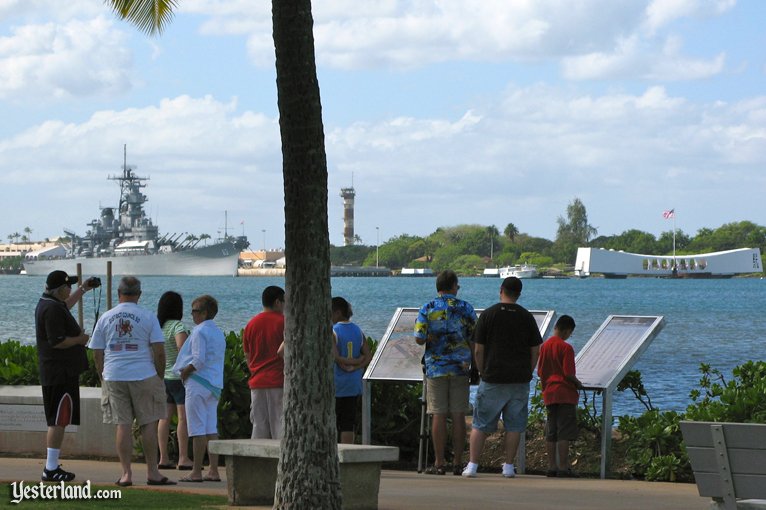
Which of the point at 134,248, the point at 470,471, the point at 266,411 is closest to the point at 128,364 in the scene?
the point at 266,411

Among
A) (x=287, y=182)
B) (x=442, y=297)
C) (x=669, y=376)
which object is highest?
(x=287, y=182)

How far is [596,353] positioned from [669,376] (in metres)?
20.9

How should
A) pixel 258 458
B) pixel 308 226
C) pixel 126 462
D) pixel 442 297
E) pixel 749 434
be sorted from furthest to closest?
pixel 442 297 → pixel 126 462 → pixel 258 458 → pixel 308 226 → pixel 749 434

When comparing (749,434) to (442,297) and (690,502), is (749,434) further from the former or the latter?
(442,297)

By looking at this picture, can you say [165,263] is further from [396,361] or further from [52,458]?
[52,458]

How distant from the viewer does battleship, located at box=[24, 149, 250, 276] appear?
17112 cm

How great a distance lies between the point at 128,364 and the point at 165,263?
166 metres

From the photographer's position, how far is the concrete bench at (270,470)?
8484mm

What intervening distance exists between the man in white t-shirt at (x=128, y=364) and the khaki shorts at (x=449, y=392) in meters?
2.41

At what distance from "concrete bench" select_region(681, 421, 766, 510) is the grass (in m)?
3.37

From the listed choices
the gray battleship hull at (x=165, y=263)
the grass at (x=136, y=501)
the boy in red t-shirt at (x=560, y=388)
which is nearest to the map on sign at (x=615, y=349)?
the boy in red t-shirt at (x=560, y=388)

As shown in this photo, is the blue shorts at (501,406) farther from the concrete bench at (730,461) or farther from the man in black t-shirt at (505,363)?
the concrete bench at (730,461)

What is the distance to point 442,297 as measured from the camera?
10.8 metres

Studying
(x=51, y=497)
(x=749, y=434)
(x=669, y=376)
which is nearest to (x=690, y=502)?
(x=749, y=434)
